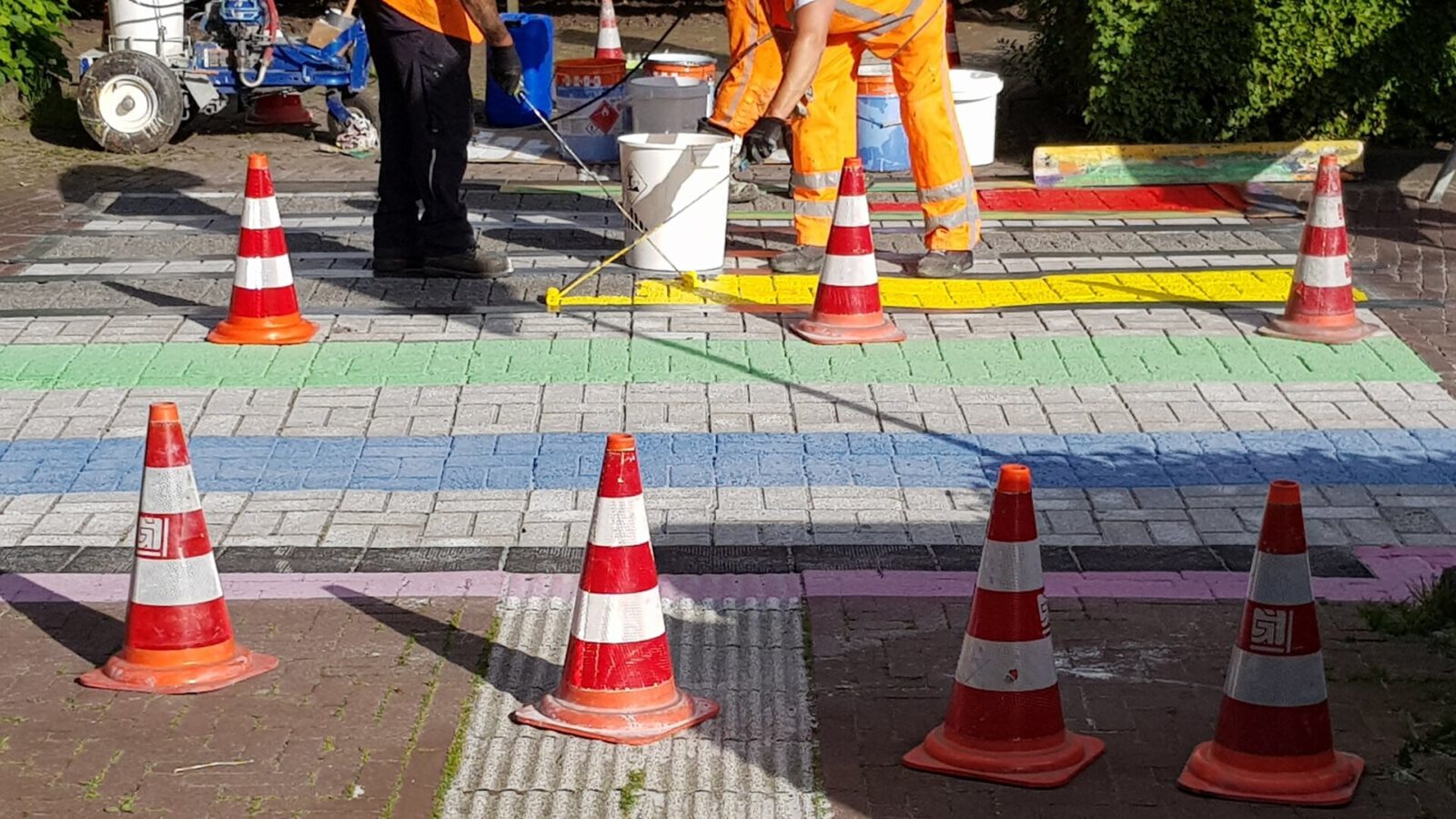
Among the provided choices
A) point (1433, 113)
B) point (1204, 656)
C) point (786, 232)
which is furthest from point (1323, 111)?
point (1204, 656)

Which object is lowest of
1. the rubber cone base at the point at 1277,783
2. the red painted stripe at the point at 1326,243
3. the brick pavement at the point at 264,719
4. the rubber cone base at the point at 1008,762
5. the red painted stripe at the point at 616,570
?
Result: the brick pavement at the point at 264,719

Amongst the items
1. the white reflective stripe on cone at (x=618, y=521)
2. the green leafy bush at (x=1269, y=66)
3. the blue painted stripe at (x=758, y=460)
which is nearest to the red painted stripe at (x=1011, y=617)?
the white reflective stripe on cone at (x=618, y=521)

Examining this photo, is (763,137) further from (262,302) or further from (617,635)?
(617,635)

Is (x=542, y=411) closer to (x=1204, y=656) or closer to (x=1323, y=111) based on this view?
(x=1204, y=656)

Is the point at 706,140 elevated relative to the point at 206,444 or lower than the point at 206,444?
elevated

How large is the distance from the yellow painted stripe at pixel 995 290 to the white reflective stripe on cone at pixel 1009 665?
Answer: 4.58 metres

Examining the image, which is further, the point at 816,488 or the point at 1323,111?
the point at 1323,111

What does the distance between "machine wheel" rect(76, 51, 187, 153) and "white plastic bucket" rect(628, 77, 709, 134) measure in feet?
10.7

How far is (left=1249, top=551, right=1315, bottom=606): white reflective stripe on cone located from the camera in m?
4.18

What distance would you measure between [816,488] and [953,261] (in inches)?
127

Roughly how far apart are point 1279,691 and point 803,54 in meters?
4.92

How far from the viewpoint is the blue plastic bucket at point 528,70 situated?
13.7 metres

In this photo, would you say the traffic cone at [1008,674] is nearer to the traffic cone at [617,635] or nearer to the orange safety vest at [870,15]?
the traffic cone at [617,635]

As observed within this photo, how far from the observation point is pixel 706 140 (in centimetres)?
914
